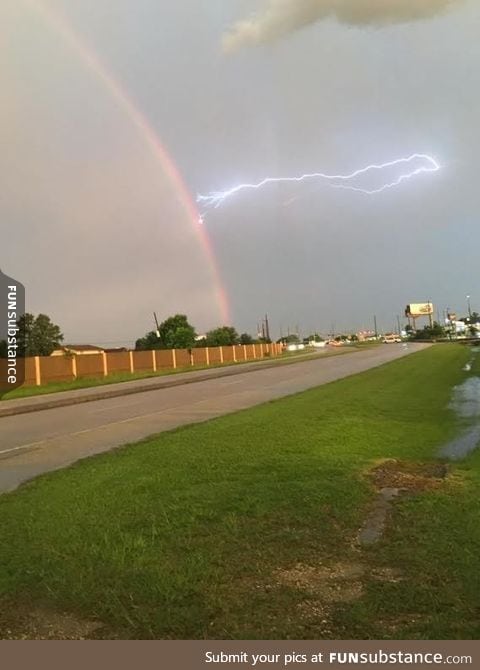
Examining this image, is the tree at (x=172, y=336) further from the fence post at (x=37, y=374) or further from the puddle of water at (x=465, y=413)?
the puddle of water at (x=465, y=413)

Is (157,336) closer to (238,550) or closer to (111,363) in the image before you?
(111,363)

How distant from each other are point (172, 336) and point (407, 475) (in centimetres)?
6717

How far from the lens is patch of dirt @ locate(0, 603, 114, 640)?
3.73 metres

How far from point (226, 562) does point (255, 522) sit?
108cm

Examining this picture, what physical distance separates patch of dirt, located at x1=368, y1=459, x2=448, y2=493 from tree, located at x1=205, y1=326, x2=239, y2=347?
79.1 metres

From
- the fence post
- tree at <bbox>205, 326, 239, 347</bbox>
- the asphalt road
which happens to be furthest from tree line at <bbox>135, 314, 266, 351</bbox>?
the asphalt road

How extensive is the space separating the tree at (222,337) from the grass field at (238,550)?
3134 inches

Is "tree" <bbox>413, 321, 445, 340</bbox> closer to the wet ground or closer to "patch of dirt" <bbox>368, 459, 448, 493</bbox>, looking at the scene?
the wet ground

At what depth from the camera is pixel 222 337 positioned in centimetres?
9381

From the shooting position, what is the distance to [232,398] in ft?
70.8

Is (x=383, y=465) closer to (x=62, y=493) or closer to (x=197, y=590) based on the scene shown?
(x=62, y=493)

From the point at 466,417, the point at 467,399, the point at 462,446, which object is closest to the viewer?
the point at 462,446

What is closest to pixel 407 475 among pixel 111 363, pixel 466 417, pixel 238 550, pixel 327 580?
pixel 238 550
